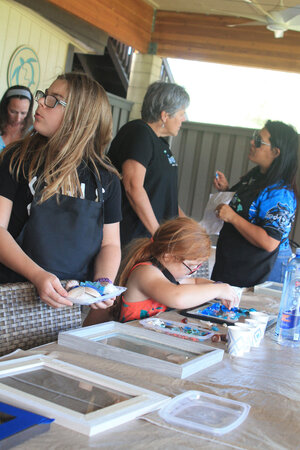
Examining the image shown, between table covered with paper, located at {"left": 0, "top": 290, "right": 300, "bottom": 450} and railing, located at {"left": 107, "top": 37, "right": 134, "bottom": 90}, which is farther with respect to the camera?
railing, located at {"left": 107, "top": 37, "right": 134, "bottom": 90}

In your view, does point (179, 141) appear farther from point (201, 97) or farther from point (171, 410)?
point (201, 97)

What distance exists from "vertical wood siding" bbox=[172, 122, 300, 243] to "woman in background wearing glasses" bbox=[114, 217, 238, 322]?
16.3 ft

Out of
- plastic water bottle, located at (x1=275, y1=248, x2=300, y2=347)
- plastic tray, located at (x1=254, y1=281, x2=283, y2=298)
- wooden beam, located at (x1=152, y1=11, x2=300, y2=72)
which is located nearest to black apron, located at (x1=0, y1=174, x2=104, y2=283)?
plastic water bottle, located at (x1=275, y1=248, x2=300, y2=347)

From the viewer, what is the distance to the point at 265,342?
1849 mm

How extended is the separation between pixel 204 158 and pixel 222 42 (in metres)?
1.49

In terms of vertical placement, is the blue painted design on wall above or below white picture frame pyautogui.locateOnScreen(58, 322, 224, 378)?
above

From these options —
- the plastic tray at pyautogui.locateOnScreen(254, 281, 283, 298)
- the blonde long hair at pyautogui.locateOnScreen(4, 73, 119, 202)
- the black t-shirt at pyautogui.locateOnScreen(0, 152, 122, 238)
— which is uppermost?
the blonde long hair at pyautogui.locateOnScreen(4, 73, 119, 202)

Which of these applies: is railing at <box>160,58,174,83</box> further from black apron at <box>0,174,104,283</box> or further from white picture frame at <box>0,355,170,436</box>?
white picture frame at <box>0,355,170,436</box>

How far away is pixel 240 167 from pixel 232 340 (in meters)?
5.62

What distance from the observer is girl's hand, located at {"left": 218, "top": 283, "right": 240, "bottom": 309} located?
213 cm

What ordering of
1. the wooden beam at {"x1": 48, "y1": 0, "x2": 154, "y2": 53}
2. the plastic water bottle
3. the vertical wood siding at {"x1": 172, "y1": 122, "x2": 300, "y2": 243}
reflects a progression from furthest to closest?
the vertical wood siding at {"x1": 172, "y1": 122, "x2": 300, "y2": 243} < the wooden beam at {"x1": 48, "y1": 0, "x2": 154, "y2": 53} < the plastic water bottle

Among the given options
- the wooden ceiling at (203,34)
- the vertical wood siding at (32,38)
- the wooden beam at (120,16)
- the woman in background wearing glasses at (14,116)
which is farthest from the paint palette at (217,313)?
the wooden ceiling at (203,34)

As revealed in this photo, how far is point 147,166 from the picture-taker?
9.49 feet

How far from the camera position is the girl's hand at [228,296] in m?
2.13
